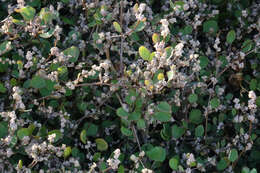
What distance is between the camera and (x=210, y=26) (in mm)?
1890

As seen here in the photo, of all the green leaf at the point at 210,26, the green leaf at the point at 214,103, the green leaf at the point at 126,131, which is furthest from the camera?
the green leaf at the point at 210,26

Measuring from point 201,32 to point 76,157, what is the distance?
0.89m

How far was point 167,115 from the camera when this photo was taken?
143 centimetres

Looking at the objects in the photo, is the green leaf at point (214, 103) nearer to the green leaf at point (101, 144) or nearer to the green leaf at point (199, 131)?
the green leaf at point (199, 131)

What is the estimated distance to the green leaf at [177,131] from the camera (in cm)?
159

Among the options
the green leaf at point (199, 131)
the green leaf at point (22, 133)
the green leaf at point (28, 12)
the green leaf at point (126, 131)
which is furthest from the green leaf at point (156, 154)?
the green leaf at point (28, 12)

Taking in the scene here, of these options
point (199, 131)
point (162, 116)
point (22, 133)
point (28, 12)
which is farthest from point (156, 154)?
point (28, 12)

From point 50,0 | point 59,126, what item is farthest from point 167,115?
point 50,0

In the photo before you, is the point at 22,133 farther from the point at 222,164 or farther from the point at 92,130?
the point at 222,164

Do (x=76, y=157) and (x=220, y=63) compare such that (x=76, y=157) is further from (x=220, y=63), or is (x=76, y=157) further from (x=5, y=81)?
(x=220, y=63)

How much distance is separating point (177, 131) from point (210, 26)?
1.87 feet

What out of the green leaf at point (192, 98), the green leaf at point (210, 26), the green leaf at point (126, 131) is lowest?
the green leaf at point (126, 131)

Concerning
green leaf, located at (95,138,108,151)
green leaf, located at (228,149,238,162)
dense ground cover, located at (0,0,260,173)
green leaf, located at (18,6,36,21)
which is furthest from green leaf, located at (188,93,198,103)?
green leaf, located at (18,6,36,21)

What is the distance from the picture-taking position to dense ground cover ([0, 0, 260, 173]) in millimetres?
1447
